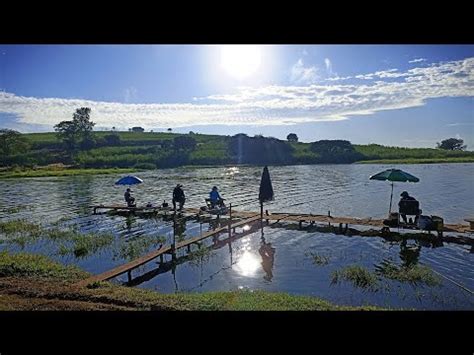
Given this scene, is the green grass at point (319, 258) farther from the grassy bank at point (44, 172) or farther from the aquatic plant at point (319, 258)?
the grassy bank at point (44, 172)

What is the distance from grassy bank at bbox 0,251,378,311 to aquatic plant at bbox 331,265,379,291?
158 cm

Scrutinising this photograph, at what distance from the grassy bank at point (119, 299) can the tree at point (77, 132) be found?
2631 inches

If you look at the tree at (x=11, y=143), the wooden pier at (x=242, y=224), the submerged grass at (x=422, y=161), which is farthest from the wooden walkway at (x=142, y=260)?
the submerged grass at (x=422, y=161)

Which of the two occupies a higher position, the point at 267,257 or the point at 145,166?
the point at 145,166

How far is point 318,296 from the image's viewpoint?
334 inches

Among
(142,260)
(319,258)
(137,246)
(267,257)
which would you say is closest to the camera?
(142,260)

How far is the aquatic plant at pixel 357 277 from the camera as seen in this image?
363 inches

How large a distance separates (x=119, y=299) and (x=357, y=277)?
5868 millimetres

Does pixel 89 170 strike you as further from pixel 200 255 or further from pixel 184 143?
pixel 200 255

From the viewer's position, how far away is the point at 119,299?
7.79 metres

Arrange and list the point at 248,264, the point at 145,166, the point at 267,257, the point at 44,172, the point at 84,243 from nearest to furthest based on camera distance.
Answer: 1. the point at 248,264
2. the point at 267,257
3. the point at 84,243
4. the point at 44,172
5. the point at 145,166

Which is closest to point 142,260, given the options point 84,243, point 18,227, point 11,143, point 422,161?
point 84,243
